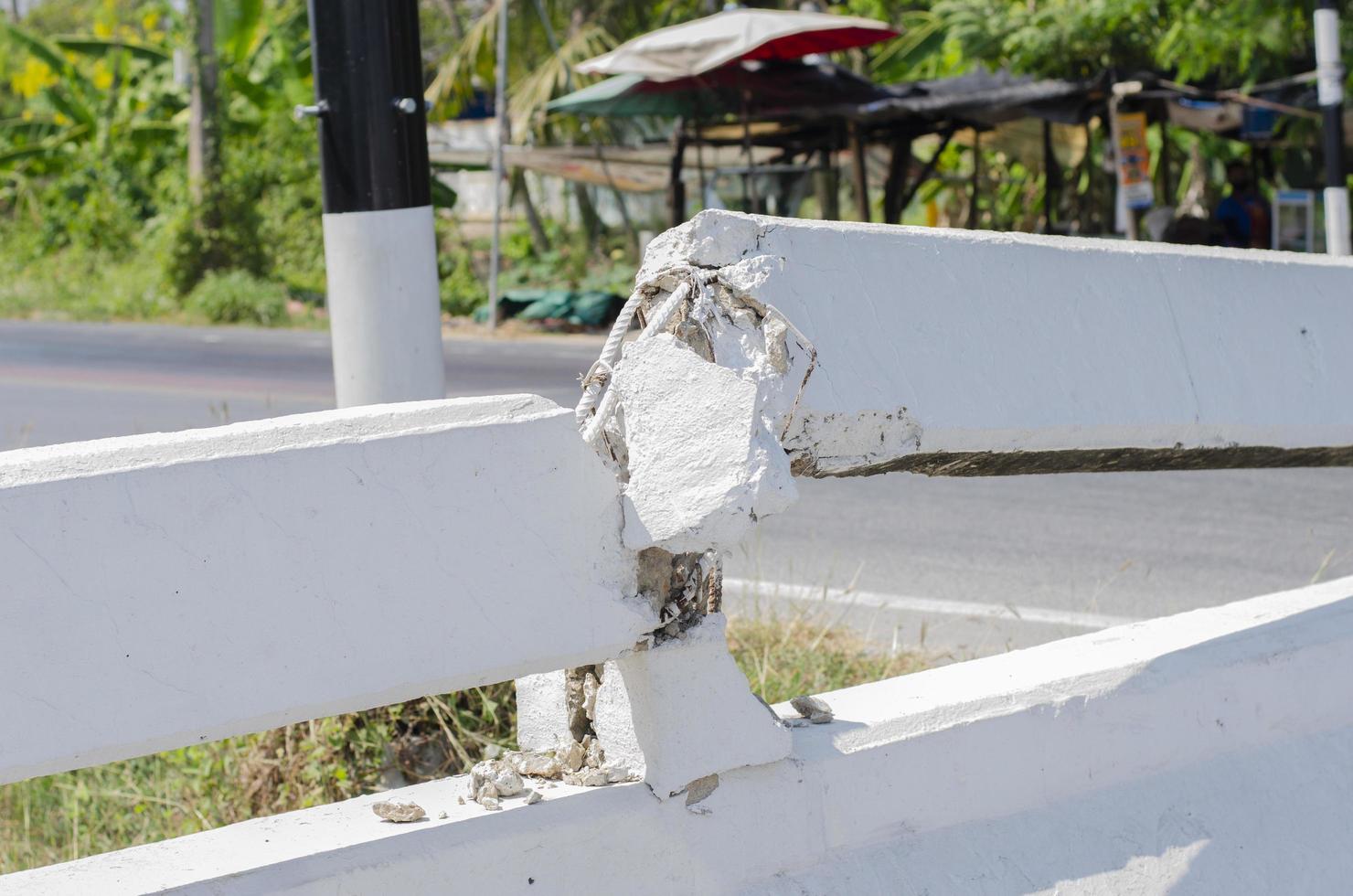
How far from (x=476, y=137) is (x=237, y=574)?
30.7m

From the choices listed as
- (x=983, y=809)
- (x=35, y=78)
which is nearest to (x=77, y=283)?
(x=35, y=78)

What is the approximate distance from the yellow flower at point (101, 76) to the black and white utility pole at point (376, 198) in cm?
2923

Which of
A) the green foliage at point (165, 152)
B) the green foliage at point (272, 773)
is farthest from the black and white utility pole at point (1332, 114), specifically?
the green foliage at point (165, 152)

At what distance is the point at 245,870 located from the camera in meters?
1.99

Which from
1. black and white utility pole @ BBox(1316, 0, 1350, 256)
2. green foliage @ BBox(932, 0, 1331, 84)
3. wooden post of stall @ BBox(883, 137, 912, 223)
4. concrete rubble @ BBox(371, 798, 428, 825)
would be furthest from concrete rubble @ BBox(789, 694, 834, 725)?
wooden post of stall @ BBox(883, 137, 912, 223)

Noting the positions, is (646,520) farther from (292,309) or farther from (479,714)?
(292,309)

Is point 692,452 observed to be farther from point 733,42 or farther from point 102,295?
point 102,295

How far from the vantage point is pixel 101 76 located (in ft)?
99.9

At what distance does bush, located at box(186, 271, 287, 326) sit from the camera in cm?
2116

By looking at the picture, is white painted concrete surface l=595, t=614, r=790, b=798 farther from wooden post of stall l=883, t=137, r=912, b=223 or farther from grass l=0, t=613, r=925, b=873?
wooden post of stall l=883, t=137, r=912, b=223

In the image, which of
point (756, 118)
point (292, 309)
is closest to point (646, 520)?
point (756, 118)

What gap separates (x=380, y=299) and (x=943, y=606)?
2.67 meters

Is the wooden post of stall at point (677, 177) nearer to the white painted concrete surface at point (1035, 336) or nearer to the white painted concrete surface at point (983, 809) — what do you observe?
the white painted concrete surface at point (1035, 336)

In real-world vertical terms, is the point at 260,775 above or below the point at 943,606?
above
